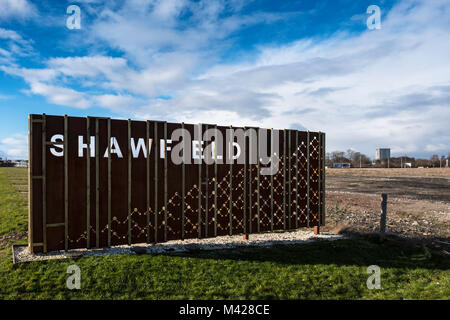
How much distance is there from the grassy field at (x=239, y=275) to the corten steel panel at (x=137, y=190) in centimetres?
71

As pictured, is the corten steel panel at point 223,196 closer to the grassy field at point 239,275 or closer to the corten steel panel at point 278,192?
the grassy field at point 239,275

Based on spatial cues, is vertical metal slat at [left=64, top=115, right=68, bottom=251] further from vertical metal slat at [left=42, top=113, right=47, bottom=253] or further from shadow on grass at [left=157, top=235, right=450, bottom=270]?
shadow on grass at [left=157, top=235, right=450, bottom=270]

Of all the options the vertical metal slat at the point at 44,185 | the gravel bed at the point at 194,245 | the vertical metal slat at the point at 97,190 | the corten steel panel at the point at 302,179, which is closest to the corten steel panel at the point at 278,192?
the gravel bed at the point at 194,245

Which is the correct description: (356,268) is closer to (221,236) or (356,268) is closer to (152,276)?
(221,236)

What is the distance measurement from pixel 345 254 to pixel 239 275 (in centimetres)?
250

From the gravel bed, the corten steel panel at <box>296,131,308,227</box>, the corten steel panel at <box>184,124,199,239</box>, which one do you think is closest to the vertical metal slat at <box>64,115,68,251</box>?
the gravel bed

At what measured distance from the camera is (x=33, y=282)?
4.13 metres

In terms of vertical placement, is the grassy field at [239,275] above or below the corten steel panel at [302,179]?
below

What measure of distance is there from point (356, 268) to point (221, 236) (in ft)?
9.67

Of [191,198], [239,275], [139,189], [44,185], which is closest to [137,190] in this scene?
[139,189]

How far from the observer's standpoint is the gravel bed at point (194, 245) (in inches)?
205

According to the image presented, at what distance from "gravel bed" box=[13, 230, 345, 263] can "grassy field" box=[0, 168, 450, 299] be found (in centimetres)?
28

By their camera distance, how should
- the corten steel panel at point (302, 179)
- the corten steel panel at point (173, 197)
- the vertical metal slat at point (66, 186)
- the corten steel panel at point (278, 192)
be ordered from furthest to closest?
1. the corten steel panel at point (302, 179)
2. the corten steel panel at point (278, 192)
3. the corten steel panel at point (173, 197)
4. the vertical metal slat at point (66, 186)
